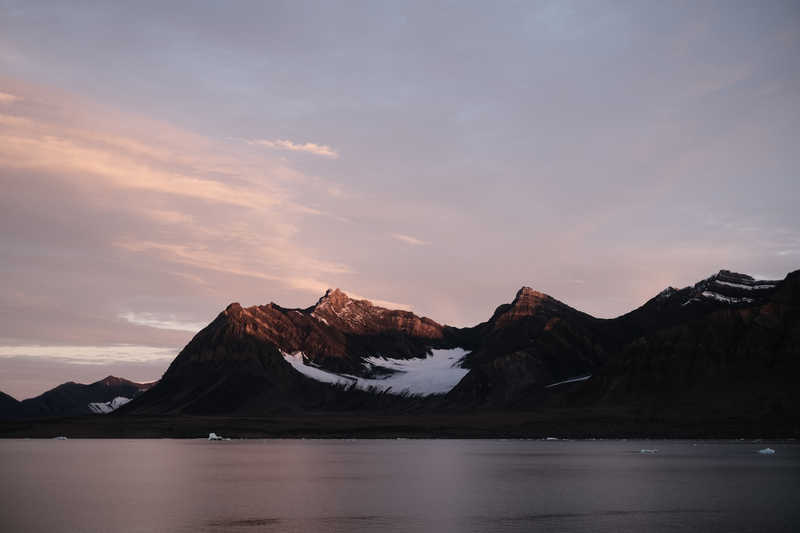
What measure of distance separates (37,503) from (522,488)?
4164 centimetres

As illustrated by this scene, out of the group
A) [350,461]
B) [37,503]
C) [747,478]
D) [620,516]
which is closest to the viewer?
[620,516]

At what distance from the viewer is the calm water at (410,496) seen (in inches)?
2032

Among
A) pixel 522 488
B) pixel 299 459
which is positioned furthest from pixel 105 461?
pixel 522 488

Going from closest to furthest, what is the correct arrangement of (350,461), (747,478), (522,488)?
(522,488)
(747,478)
(350,461)

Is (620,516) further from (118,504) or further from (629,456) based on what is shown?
(629,456)

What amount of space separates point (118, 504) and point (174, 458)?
7300 centimetres

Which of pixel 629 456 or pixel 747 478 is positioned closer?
pixel 747 478

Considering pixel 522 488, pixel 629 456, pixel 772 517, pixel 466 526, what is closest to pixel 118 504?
pixel 466 526

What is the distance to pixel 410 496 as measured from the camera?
68.7 m

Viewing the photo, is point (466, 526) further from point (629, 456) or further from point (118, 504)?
point (629, 456)

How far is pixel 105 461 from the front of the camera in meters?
124

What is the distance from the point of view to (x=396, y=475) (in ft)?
306

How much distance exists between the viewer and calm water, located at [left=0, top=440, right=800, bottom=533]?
51.6m

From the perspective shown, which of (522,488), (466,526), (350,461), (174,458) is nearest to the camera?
(466,526)
